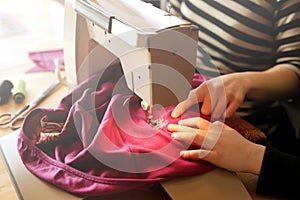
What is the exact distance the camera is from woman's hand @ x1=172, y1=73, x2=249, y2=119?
26.4 inches

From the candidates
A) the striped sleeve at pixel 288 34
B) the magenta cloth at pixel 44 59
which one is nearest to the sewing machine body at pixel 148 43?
the striped sleeve at pixel 288 34

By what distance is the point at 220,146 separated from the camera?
2.02 feet

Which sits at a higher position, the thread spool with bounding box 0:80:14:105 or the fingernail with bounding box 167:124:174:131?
the fingernail with bounding box 167:124:174:131

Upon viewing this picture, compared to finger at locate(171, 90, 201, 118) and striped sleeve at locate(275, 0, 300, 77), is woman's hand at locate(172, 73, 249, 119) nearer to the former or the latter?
finger at locate(171, 90, 201, 118)

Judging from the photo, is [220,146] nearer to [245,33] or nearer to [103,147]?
[103,147]

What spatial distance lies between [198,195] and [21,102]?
0.54m

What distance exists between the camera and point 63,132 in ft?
2.17

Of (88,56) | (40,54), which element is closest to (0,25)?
(40,54)

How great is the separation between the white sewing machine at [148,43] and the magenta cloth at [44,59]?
0.39m

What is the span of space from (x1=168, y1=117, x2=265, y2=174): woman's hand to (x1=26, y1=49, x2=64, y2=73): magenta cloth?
563mm

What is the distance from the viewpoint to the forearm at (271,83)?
0.75 metres

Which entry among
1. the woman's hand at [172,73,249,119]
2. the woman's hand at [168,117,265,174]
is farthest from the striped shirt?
the woman's hand at [168,117,265,174]

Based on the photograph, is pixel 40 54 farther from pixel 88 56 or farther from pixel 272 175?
pixel 272 175

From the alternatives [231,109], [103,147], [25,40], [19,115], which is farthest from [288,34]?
[25,40]
